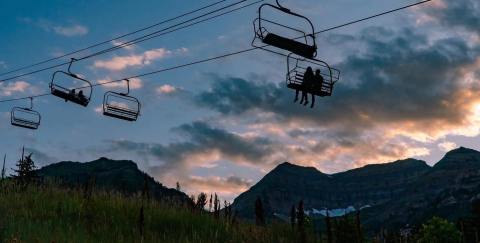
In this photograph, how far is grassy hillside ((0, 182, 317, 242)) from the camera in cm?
1619

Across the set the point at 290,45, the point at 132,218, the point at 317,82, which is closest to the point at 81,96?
the point at 132,218

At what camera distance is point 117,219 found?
18.3m

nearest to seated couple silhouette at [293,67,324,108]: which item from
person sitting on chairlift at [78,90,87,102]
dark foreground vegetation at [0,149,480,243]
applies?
dark foreground vegetation at [0,149,480,243]

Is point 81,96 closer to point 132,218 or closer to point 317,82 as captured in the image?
point 132,218

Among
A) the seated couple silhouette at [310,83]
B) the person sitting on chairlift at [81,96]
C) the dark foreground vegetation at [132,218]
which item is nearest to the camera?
the dark foreground vegetation at [132,218]

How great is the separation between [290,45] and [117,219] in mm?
7723

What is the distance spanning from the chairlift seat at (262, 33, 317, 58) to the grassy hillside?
5019mm

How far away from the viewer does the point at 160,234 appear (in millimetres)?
16547

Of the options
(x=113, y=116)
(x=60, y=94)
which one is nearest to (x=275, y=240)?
(x=113, y=116)

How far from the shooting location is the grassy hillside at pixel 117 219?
53.1 ft

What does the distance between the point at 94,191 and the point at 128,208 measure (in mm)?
2954

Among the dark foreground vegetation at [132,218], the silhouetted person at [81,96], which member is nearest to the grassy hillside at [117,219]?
the dark foreground vegetation at [132,218]

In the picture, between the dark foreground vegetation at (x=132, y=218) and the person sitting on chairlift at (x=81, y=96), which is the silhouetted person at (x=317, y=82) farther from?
the person sitting on chairlift at (x=81, y=96)

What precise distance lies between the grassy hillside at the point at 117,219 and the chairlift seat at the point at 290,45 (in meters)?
5.02
